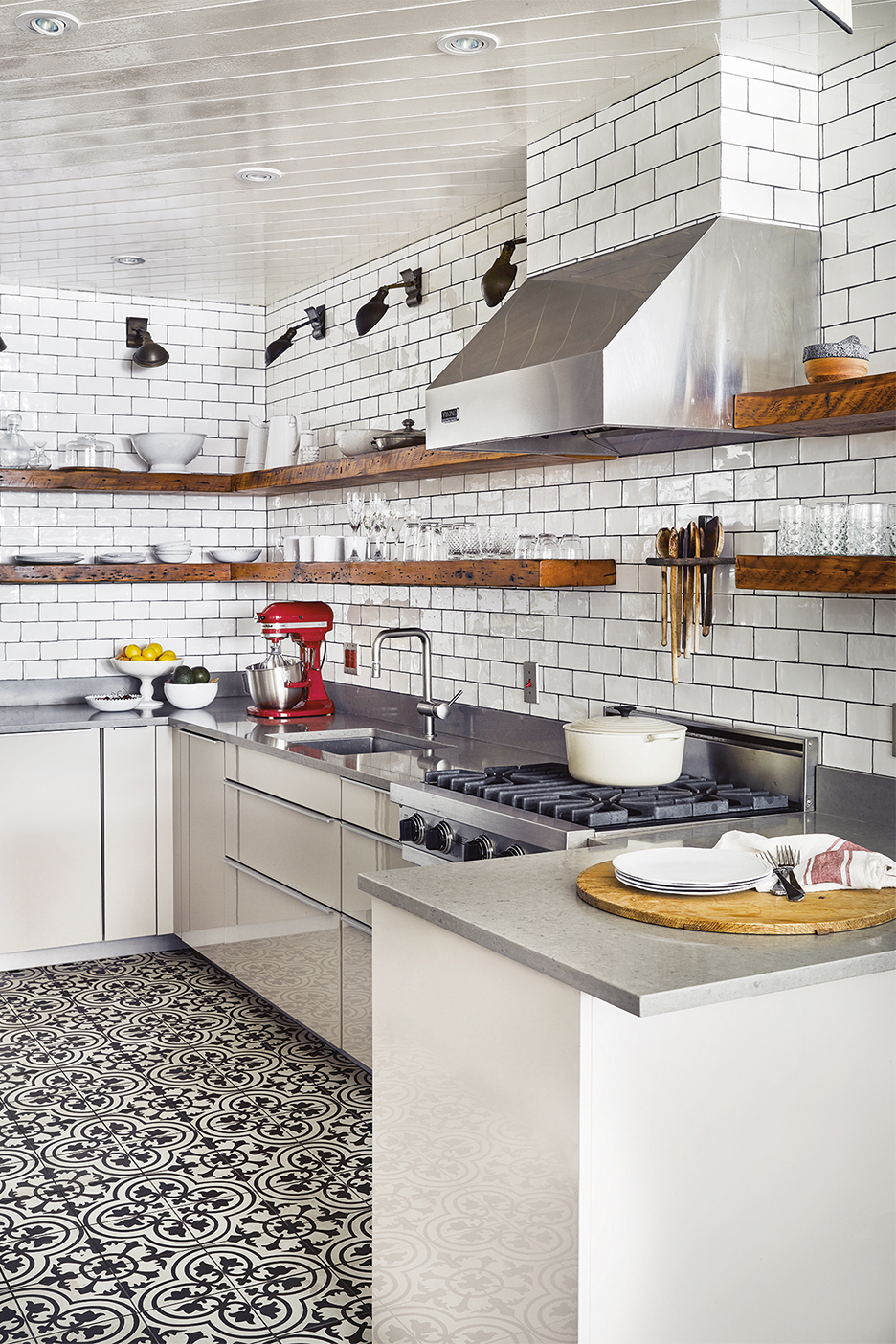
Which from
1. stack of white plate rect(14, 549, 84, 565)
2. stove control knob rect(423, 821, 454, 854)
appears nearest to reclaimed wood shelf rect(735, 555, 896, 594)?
stove control knob rect(423, 821, 454, 854)

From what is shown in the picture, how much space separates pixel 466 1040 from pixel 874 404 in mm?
1384

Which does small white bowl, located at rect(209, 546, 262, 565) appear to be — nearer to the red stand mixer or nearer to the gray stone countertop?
the red stand mixer

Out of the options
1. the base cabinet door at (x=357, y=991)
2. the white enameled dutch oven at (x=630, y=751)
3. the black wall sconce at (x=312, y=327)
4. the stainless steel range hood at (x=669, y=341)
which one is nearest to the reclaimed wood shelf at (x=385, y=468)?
the stainless steel range hood at (x=669, y=341)

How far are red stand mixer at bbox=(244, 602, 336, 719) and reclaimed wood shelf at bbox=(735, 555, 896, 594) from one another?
2.47 metres

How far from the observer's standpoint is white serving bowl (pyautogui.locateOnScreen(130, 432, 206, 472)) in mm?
5457

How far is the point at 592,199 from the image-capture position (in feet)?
10.7

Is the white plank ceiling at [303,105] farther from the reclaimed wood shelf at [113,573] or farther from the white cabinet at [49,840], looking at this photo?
the white cabinet at [49,840]

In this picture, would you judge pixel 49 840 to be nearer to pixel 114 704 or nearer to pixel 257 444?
pixel 114 704

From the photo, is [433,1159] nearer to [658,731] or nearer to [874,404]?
[658,731]

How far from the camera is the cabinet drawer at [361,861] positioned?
348 cm

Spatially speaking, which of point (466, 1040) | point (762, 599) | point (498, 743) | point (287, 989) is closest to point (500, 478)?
point (498, 743)

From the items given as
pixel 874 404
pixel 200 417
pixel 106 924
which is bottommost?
pixel 106 924

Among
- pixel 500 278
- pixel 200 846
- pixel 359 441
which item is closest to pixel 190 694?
pixel 200 846

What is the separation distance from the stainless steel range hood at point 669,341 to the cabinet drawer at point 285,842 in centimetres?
145
